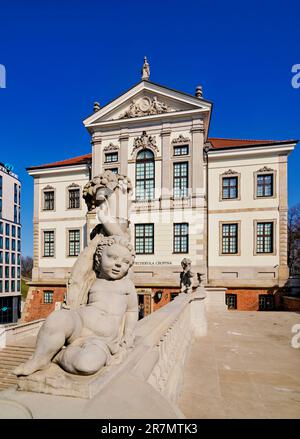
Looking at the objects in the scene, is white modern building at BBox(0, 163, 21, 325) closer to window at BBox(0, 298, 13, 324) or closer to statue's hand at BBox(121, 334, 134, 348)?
window at BBox(0, 298, 13, 324)

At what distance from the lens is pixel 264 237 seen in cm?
1873

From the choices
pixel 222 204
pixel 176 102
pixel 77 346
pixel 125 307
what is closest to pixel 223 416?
pixel 125 307

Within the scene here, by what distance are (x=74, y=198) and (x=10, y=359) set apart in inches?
537

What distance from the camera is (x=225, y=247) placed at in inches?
762

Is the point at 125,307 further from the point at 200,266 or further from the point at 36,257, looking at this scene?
the point at 36,257

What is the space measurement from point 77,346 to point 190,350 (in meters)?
5.85

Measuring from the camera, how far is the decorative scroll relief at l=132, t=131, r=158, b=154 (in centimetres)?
2020

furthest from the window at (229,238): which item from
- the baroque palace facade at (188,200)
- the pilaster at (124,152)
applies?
the pilaster at (124,152)

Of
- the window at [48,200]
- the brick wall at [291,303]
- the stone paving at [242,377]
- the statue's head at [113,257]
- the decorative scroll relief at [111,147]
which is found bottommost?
the brick wall at [291,303]

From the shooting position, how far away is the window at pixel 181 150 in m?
19.7

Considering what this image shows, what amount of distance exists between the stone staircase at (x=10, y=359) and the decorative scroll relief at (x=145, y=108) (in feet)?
55.4

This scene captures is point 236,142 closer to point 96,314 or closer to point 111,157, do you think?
point 111,157

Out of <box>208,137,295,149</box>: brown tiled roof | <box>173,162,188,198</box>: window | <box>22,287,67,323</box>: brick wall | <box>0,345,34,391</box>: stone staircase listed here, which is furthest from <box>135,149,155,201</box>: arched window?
<box>0,345,34,391</box>: stone staircase

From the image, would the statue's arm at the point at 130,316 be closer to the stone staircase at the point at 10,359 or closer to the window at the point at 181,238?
the stone staircase at the point at 10,359
